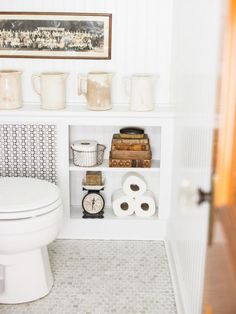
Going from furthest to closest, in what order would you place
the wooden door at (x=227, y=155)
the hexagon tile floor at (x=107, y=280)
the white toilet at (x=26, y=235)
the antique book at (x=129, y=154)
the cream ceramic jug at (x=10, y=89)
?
the antique book at (x=129, y=154)
the cream ceramic jug at (x=10, y=89)
the hexagon tile floor at (x=107, y=280)
the white toilet at (x=26, y=235)
the wooden door at (x=227, y=155)

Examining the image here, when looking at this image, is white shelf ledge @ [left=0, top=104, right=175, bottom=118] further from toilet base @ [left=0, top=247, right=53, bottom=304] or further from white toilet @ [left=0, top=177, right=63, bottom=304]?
toilet base @ [left=0, top=247, right=53, bottom=304]

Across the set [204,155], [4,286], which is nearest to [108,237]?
[4,286]

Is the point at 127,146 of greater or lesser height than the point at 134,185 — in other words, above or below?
above

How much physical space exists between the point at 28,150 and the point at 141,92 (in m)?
0.67

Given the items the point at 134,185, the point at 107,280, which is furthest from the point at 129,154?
the point at 107,280

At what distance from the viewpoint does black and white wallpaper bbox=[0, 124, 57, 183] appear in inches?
104

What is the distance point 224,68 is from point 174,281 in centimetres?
153

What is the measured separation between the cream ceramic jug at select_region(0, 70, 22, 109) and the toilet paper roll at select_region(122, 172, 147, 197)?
2.35 feet

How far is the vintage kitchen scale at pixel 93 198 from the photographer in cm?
281

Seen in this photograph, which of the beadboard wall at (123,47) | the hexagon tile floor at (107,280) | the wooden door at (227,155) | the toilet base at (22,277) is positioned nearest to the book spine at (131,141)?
the beadboard wall at (123,47)

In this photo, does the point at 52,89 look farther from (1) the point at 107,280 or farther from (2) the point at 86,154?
(1) the point at 107,280

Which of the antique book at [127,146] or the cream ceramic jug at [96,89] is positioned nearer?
the cream ceramic jug at [96,89]

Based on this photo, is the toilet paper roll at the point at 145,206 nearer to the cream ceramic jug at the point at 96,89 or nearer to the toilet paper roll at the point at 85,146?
the toilet paper roll at the point at 85,146

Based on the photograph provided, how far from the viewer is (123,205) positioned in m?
2.83
